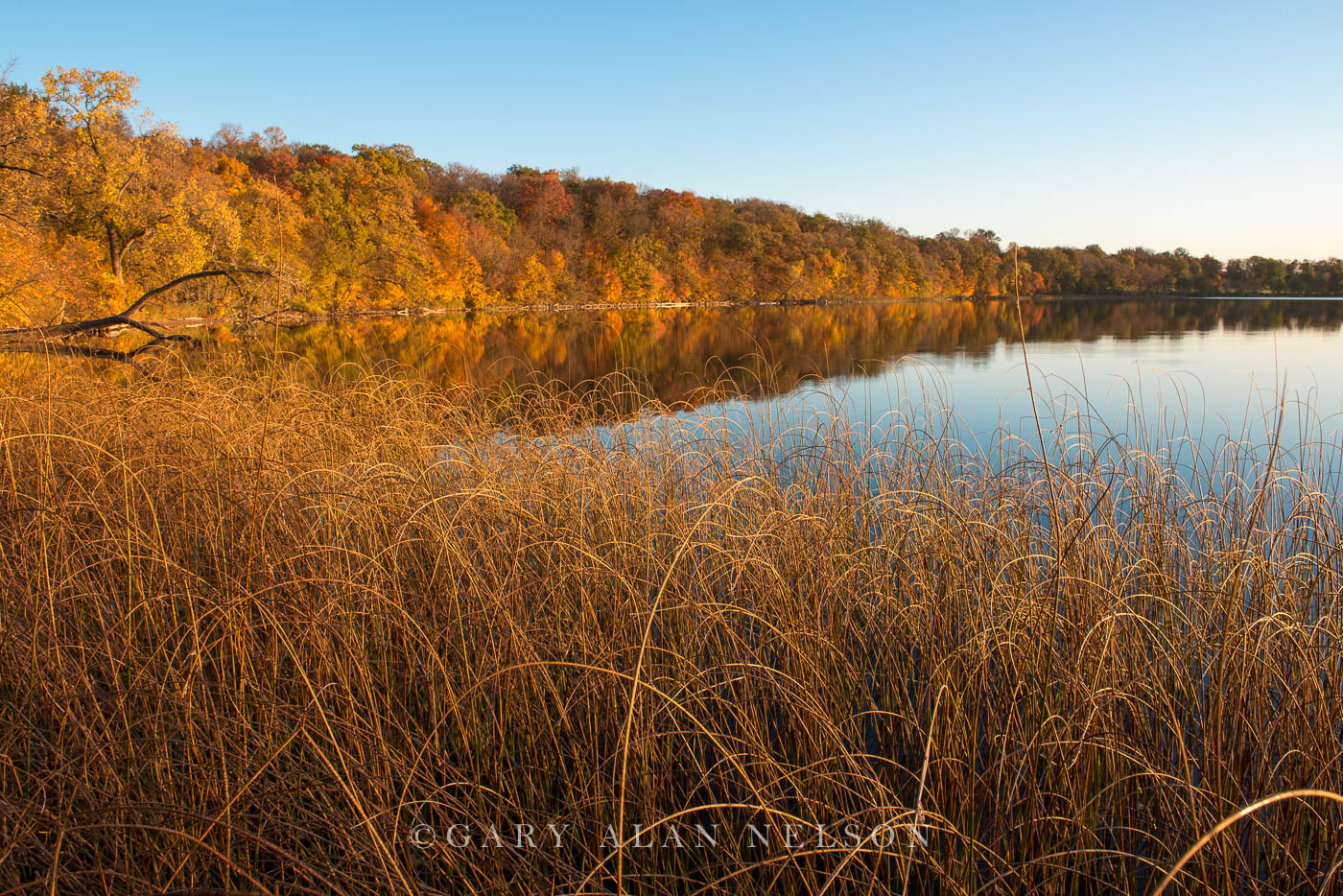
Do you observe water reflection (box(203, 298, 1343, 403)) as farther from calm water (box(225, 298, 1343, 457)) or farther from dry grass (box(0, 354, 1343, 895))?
dry grass (box(0, 354, 1343, 895))

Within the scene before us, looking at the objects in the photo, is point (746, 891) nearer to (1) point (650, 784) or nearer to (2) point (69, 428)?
(1) point (650, 784)

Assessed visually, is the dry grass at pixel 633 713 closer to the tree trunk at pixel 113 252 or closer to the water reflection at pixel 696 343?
the water reflection at pixel 696 343

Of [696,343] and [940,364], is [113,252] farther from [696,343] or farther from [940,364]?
[940,364]

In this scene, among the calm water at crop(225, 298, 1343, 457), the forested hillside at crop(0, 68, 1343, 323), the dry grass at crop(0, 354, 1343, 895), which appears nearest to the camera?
the dry grass at crop(0, 354, 1343, 895)

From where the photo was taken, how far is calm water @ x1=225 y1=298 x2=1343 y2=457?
26.6 ft

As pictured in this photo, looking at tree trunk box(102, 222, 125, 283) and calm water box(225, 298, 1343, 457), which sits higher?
tree trunk box(102, 222, 125, 283)

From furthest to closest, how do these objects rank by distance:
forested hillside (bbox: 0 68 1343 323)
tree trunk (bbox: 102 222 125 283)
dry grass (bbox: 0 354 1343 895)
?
tree trunk (bbox: 102 222 125 283) < forested hillside (bbox: 0 68 1343 323) < dry grass (bbox: 0 354 1343 895)

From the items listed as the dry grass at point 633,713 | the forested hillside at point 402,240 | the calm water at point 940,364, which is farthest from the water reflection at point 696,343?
the dry grass at point 633,713

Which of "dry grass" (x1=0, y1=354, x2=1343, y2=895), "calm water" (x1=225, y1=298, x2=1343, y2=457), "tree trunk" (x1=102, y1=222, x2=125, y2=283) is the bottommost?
"dry grass" (x1=0, y1=354, x2=1343, y2=895)

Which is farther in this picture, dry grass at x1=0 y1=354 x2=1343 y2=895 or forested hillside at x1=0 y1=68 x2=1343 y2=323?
forested hillside at x1=0 y1=68 x2=1343 y2=323

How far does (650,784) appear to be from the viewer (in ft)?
5.91

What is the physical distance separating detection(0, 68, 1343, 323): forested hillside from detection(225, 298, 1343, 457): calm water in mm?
3508

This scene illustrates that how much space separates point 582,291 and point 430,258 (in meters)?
12.8

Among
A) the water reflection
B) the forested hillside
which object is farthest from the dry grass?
the water reflection
